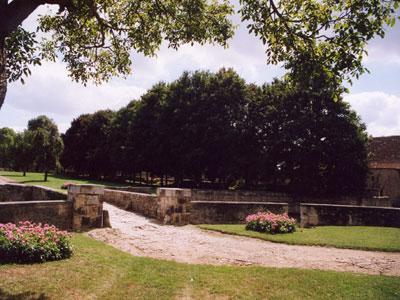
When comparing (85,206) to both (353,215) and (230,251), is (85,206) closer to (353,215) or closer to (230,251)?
(230,251)

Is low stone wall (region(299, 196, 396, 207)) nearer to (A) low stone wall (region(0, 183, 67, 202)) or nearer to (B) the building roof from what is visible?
(B) the building roof

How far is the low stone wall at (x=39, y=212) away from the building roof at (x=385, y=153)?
113ft

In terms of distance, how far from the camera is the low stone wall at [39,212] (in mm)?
10117

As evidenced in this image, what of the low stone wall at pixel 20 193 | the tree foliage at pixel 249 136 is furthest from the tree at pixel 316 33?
the tree foliage at pixel 249 136

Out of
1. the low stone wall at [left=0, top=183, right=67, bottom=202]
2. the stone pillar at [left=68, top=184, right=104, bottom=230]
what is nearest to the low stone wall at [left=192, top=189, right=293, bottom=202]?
the low stone wall at [left=0, top=183, right=67, bottom=202]

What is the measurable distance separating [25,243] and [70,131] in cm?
5444

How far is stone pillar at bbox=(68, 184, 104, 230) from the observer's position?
37.2 feet

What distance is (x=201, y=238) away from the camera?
1145cm

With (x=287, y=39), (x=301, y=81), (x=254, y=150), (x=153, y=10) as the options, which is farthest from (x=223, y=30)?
(x=254, y=150)

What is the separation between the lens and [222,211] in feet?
49.9

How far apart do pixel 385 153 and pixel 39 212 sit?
40610 mm

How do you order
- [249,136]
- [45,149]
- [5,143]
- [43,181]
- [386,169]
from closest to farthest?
[249,136], [43,181], [45,149], [386,169], [5,143]

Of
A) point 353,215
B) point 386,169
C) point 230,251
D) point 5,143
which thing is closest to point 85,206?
point 230,251

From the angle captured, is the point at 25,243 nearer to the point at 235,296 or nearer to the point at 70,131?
the point at 235,296
